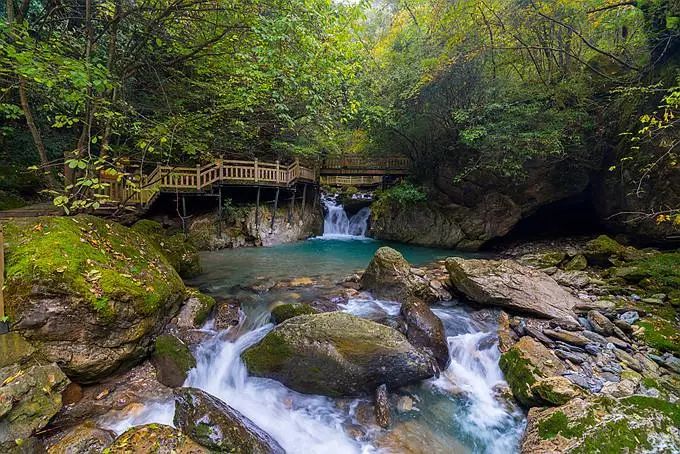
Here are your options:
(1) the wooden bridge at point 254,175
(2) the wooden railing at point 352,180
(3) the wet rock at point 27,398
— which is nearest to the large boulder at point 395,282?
(3) the wet rock at point 27,398

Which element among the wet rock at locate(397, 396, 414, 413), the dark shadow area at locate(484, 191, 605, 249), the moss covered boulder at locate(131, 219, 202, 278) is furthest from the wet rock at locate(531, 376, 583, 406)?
the dark shadow area at locate(484, 191, 605, 249)

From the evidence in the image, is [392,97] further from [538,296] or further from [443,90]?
[538,296]

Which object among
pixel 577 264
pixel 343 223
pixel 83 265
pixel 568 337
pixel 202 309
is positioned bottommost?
pixel 343 223

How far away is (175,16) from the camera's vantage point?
4.81 metres

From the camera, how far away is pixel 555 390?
3.34m

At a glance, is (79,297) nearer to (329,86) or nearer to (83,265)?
(83,265)

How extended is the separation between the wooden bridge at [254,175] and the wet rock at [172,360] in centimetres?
413

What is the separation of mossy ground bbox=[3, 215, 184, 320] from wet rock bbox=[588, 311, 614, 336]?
6533 mm

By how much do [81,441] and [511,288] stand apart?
618cm

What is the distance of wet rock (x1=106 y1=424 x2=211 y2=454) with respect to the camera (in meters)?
2.54

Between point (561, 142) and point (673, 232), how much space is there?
3.79m

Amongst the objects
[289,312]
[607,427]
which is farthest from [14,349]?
[607,427]

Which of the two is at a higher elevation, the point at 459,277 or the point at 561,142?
the point at 561,142

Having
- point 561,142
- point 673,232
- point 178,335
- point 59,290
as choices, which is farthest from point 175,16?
point 673,232
